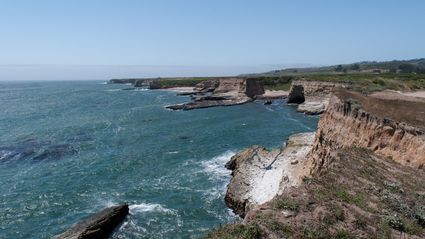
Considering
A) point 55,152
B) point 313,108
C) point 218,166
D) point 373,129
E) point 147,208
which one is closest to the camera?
point 373,129

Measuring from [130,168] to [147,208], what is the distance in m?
11.3

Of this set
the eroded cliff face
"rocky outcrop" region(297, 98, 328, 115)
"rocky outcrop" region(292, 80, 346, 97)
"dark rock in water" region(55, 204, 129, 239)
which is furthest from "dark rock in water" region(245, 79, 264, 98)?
"dark rock in water" region(55, 204, 129, 239)

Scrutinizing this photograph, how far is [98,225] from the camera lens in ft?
80.5

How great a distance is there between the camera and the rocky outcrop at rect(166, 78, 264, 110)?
92.6 metres

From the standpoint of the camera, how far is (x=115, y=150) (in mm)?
48312

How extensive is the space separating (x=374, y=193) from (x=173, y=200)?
19.0 metres

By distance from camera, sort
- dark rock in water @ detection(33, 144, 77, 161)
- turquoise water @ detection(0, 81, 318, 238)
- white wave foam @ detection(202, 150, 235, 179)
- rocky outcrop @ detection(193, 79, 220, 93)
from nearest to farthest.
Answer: turquoise water @ detection(0, 81, 318, 238)
white wave foam @ detection(202, 150, 235, 179)
dark rock in water @ detection(33, 144, 77, 161)
rocky outcrop @ detection(193, 79, 220, 93)

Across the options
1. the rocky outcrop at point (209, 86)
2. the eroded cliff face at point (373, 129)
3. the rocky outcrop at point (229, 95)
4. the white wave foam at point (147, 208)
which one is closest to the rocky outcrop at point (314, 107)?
the rocky outcrop at point (229, 95)

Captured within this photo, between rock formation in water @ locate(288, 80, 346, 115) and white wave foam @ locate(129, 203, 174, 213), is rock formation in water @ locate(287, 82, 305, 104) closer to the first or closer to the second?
rock formation in water @ locate(288, 80, 346, 115)

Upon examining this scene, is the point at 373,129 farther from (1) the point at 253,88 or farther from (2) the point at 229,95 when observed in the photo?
(1) the point at 253,88

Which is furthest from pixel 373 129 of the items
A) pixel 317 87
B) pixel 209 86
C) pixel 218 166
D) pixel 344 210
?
pixel 209 86

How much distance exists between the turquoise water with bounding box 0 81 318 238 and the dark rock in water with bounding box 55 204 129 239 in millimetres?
703

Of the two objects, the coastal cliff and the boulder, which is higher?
the coastal cliff

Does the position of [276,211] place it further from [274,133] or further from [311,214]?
[274,133]
